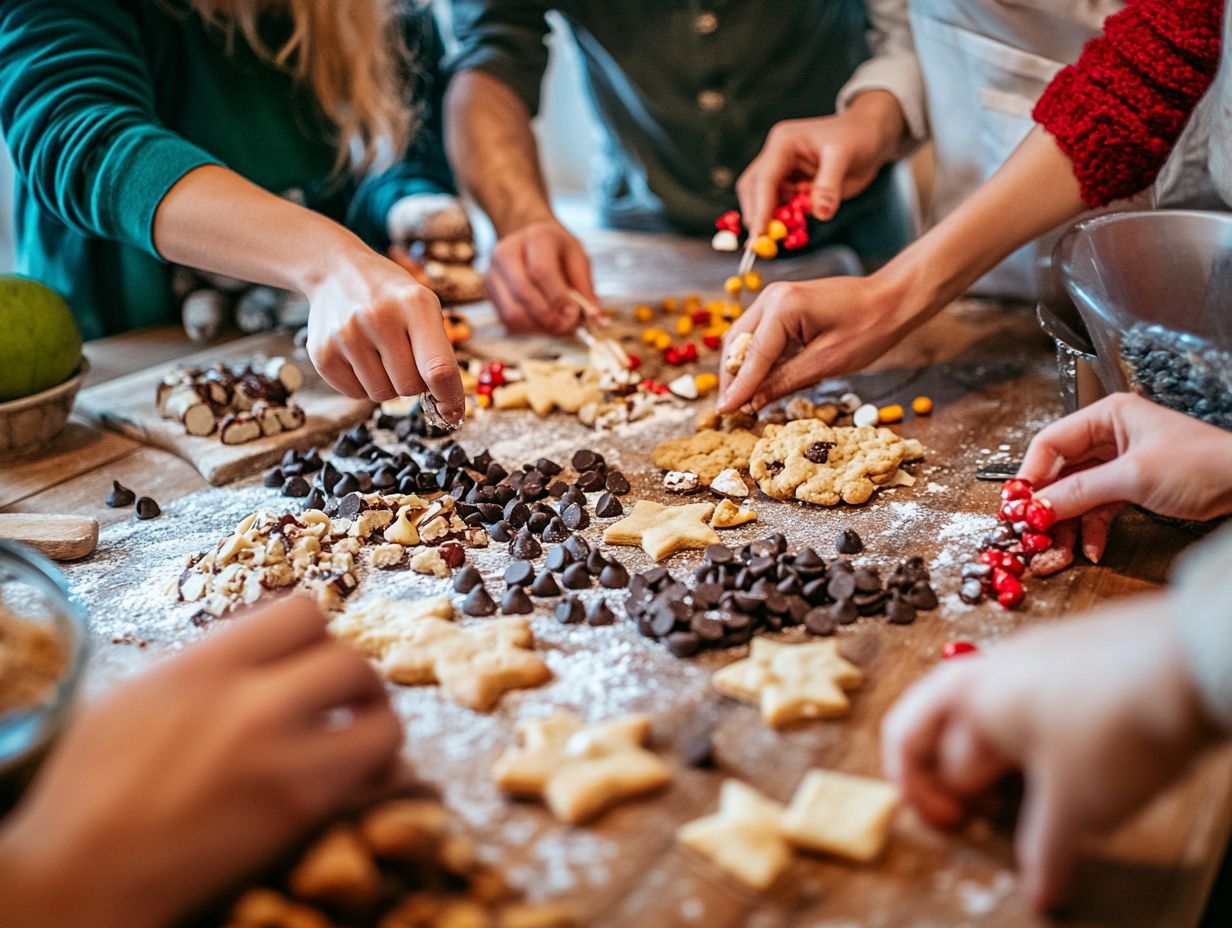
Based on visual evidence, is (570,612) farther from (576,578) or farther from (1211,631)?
(1211,631)

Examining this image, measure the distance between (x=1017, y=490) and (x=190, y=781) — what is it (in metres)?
1.15

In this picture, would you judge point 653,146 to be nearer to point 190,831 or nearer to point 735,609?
point 735,609

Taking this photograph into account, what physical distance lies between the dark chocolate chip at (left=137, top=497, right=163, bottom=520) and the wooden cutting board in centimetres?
14

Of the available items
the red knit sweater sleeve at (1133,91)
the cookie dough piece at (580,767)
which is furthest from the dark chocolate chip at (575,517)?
the red knit sweater sleeve at (1133,91)

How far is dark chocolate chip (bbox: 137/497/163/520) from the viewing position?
179cm

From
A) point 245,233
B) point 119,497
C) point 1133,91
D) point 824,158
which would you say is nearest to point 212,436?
point 119,497

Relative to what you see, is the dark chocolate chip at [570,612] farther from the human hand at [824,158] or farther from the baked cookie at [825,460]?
the human hand at [824,158]

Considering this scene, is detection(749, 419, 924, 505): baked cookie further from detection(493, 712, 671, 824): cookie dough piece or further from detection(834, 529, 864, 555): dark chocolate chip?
detection(493, 712, 671, 824): cookie dough piece

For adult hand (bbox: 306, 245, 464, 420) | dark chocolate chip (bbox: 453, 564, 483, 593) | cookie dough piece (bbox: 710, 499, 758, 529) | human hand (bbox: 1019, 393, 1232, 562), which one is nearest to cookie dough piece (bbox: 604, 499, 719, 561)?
cookie dough piece (bbox: 710, 499, 758, 529)

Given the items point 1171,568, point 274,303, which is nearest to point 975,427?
point 1171,568

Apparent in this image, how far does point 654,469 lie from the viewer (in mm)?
1866

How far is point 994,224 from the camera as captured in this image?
195 centimetres

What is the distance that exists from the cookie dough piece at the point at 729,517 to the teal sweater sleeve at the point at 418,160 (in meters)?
1.60

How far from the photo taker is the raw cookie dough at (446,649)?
126 cm
